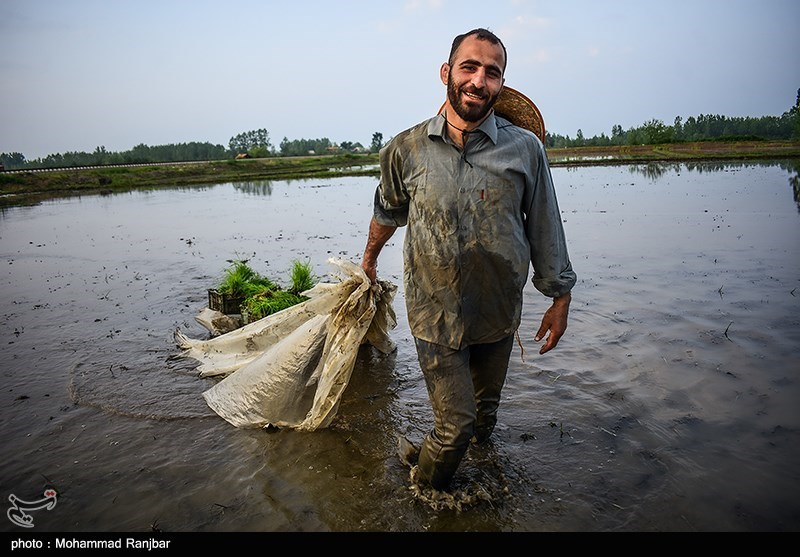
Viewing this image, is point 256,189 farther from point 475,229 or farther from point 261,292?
point 475,229

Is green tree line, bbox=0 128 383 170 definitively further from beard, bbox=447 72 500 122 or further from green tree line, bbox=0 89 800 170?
beard, bbox=447 72 500 122

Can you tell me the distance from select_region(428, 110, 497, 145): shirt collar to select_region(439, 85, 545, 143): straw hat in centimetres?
54

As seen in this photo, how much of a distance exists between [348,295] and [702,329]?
3.69 metres

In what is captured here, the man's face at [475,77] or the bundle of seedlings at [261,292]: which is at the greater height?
the man's face at [475,77]

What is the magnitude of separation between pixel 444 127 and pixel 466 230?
0.52 meters

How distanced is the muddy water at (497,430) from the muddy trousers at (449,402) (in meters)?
0.24

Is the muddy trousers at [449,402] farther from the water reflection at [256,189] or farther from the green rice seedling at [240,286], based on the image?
the water reflection at [256,189]

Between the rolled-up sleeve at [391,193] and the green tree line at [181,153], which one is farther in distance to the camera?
the green tree line at [181,153]

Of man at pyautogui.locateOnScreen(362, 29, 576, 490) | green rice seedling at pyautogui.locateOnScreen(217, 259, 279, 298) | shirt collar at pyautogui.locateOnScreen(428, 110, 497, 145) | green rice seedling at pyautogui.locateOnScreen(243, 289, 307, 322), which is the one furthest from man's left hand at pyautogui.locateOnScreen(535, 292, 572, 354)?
green rice seedling at pyautogui.locateOnScreen(217, 259, 279, 298)

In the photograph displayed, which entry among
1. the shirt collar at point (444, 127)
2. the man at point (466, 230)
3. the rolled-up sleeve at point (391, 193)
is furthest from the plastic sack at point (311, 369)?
the shirt collar at point (444, 127)

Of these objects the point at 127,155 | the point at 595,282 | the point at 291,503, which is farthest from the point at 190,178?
the point at 127,155

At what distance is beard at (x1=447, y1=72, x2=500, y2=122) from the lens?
2.44m

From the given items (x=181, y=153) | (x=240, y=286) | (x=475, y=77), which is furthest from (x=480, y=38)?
(x=181, y=153)

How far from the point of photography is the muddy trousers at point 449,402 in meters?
2.57
